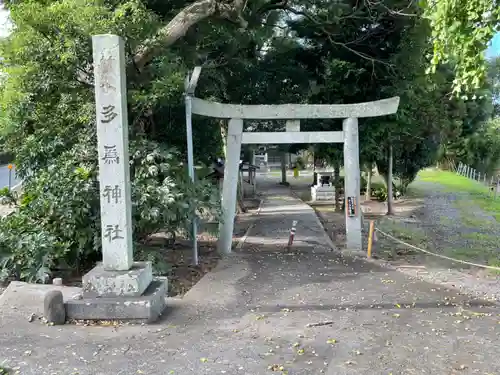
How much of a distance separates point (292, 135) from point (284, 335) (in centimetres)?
643

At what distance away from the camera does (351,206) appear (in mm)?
11516

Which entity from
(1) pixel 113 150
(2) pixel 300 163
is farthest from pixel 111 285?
(2) pixel 300 163

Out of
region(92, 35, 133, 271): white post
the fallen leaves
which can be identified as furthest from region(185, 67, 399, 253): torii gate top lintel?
the fallen leaves

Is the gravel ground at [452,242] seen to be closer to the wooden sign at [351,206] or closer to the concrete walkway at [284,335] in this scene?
the concrete walkway at [284,335]

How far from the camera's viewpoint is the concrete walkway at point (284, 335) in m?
4.52

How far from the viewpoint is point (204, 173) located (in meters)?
11.8

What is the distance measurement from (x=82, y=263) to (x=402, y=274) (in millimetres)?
5876

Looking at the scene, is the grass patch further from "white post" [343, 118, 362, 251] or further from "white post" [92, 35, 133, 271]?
"white post" [92, 35, 133, 271]

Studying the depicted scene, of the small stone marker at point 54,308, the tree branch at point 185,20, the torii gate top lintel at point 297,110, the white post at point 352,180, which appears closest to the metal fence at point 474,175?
the white post at point 352,180

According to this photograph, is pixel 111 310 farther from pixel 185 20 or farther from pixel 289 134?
pixel 289 134

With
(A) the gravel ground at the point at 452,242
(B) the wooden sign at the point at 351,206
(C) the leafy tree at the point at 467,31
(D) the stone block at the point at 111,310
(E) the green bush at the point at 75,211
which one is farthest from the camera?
(B) the wooden sign at the point at 351,206

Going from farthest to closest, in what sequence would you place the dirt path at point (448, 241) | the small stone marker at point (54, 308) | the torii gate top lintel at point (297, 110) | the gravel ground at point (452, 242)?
the torii gate top lintel at point (297, 110), the dirt path at point (448, 241), the gravel ground at point (452, 242), the small stone marker at point (54, 308)

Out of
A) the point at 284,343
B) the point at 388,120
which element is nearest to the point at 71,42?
the point at 284,343

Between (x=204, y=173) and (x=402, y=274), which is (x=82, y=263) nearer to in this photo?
(x=204, y=173)
